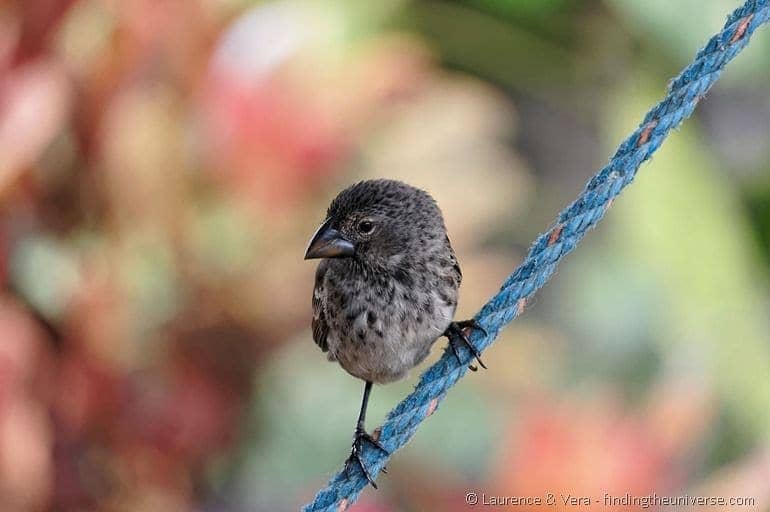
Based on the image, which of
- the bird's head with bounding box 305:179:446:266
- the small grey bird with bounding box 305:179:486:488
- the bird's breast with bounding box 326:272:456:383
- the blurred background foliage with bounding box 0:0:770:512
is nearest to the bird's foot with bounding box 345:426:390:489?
the small grey bird with bounding box 305:179:486:488

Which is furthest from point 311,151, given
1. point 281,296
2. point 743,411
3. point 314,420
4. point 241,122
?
point 743,411

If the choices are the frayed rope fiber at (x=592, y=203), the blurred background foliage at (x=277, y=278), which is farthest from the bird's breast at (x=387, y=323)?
the blurred background foliage at (x=277, y=278)

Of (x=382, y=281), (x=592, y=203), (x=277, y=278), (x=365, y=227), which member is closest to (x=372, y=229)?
(x=365, y=227)

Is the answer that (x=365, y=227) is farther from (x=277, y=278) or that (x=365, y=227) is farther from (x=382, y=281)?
(x=277, y=278)

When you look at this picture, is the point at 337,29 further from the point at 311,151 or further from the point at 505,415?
the point at 505,415

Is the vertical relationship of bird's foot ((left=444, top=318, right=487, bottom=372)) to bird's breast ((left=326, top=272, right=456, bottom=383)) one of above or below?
below

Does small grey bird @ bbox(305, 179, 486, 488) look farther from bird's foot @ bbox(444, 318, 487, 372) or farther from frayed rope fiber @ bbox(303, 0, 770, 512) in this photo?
frayed rope fiber @ bbox(303, 0, 770, 512)
